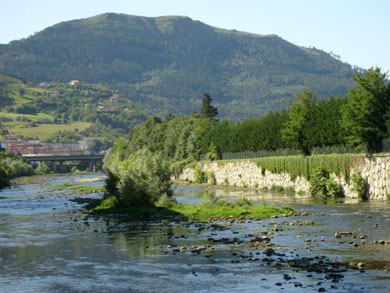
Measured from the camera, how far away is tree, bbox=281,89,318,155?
118438 mm

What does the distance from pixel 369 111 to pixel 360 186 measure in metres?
10.8

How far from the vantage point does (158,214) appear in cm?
7431

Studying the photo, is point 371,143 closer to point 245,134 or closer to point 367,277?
point 367,277

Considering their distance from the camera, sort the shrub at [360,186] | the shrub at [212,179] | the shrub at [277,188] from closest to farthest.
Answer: the shrub at [360,186] < the shrub at [277,188] < the shrub at [212,179]

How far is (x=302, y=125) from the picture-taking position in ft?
404

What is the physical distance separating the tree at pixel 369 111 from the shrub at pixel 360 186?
5481 millimetres

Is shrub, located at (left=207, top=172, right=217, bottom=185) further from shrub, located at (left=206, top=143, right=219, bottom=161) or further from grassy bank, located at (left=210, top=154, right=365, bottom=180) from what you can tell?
grassy bank, located at (left=210, top=154, right=365, bottom=180)

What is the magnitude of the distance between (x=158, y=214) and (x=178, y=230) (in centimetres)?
1513

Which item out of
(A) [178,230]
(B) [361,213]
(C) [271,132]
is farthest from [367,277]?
(C) [271,132]

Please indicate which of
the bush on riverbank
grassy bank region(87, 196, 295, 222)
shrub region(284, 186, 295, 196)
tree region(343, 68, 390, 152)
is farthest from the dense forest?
grassy bank region(87, 196, 295, 222)

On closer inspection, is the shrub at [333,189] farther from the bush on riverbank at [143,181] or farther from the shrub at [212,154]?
the shrub at [212,154]

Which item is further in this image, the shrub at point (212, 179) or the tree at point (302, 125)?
the shrub at point (212, 179)

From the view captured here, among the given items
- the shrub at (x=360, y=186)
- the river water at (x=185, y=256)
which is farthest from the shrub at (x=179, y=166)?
the river water at (x=185, y=256)

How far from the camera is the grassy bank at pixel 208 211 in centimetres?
6850
